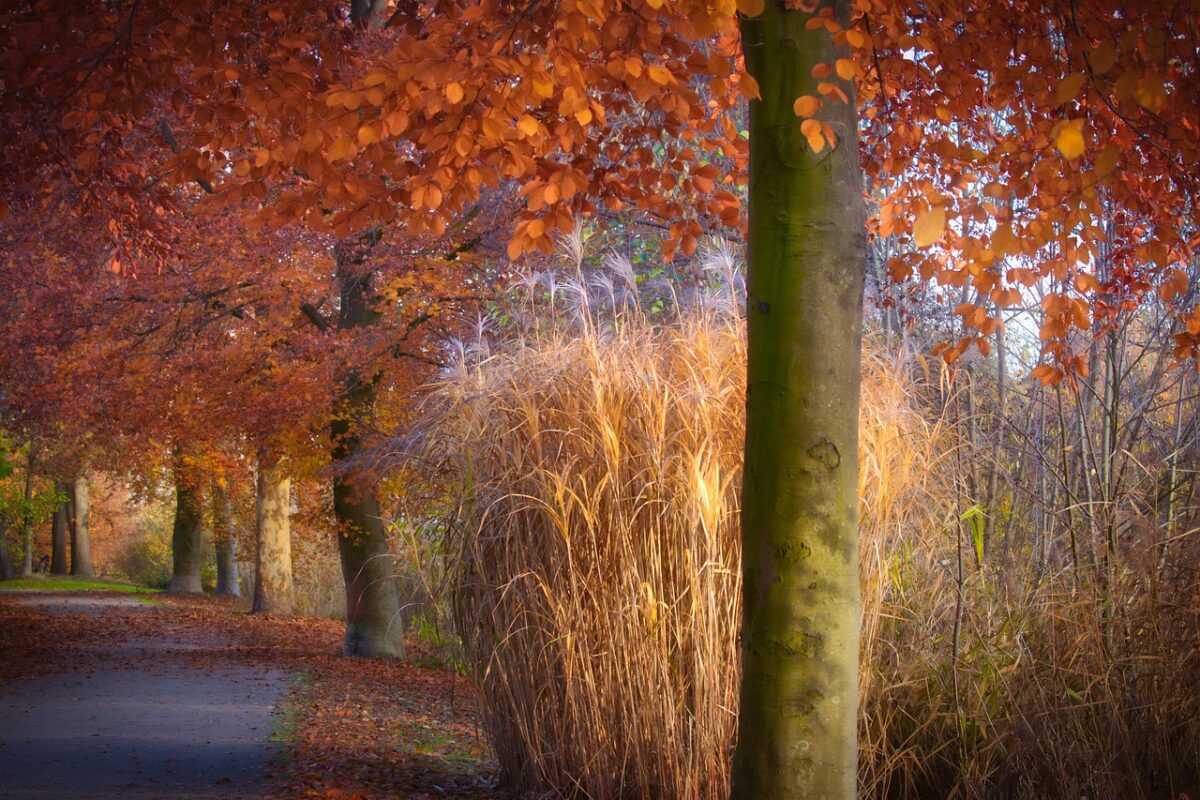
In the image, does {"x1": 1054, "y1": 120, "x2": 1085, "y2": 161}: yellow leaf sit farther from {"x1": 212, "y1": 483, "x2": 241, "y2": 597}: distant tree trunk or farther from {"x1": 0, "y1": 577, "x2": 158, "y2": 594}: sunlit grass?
{"x1": 0, "y1": 577, "x2": 158, "y2": 594}: sunlit grass

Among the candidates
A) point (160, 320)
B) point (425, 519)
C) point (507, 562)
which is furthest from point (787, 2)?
point (160, 320)

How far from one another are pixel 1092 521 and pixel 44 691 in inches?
380

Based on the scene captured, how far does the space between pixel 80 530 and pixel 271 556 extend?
18935 mm

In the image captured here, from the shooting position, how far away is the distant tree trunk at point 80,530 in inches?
1382

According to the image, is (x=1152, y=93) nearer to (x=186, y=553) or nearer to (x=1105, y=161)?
(x=1105, y=161)

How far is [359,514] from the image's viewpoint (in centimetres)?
1427

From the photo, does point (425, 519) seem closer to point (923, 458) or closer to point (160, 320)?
point (923, 458)

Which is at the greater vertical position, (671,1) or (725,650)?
(671,1)

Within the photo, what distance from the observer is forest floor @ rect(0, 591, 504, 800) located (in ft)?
21.5

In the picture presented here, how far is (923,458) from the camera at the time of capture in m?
5.66

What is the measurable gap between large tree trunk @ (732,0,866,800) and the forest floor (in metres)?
2.67

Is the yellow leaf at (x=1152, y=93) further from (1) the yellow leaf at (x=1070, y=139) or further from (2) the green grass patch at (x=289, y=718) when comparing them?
(2) the green grass patch at (x=289, y=718)

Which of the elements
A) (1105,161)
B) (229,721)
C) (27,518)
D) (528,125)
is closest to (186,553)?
(27,518)

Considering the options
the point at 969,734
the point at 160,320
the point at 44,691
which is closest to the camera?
the point at 969,734
